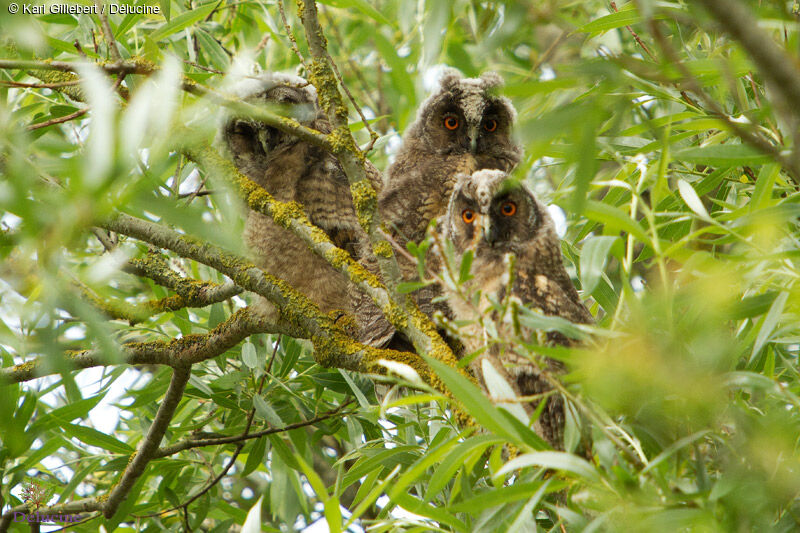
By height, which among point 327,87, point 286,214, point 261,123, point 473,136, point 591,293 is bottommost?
point 591,293

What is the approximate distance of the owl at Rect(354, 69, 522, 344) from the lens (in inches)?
116

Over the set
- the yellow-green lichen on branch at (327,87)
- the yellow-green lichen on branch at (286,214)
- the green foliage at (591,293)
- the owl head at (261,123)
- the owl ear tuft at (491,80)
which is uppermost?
the owl head at (261,123)

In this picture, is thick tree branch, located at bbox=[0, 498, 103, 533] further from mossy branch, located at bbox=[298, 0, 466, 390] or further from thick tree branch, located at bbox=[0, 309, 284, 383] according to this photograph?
mossy branch, located at bbox=[298, 0, 466, 390]

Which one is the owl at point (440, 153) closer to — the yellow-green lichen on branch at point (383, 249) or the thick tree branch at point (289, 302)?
the thick tree branch at point (289, 302)

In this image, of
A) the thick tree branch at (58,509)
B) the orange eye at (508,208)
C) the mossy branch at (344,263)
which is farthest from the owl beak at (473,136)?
the thick tree branch at (58,509)

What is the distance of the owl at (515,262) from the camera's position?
218 cm

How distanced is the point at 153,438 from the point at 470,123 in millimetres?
1837

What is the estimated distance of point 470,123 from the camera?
319cm

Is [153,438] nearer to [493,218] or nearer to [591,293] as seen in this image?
[493,218]

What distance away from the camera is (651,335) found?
1391mm

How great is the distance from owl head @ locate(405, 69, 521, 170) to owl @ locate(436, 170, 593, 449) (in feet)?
2.15

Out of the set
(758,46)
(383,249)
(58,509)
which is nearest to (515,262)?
(383,249)

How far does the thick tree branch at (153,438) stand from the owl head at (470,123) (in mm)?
1517

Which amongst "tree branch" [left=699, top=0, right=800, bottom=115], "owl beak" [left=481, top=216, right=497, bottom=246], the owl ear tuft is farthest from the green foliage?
the owl ear tuft
